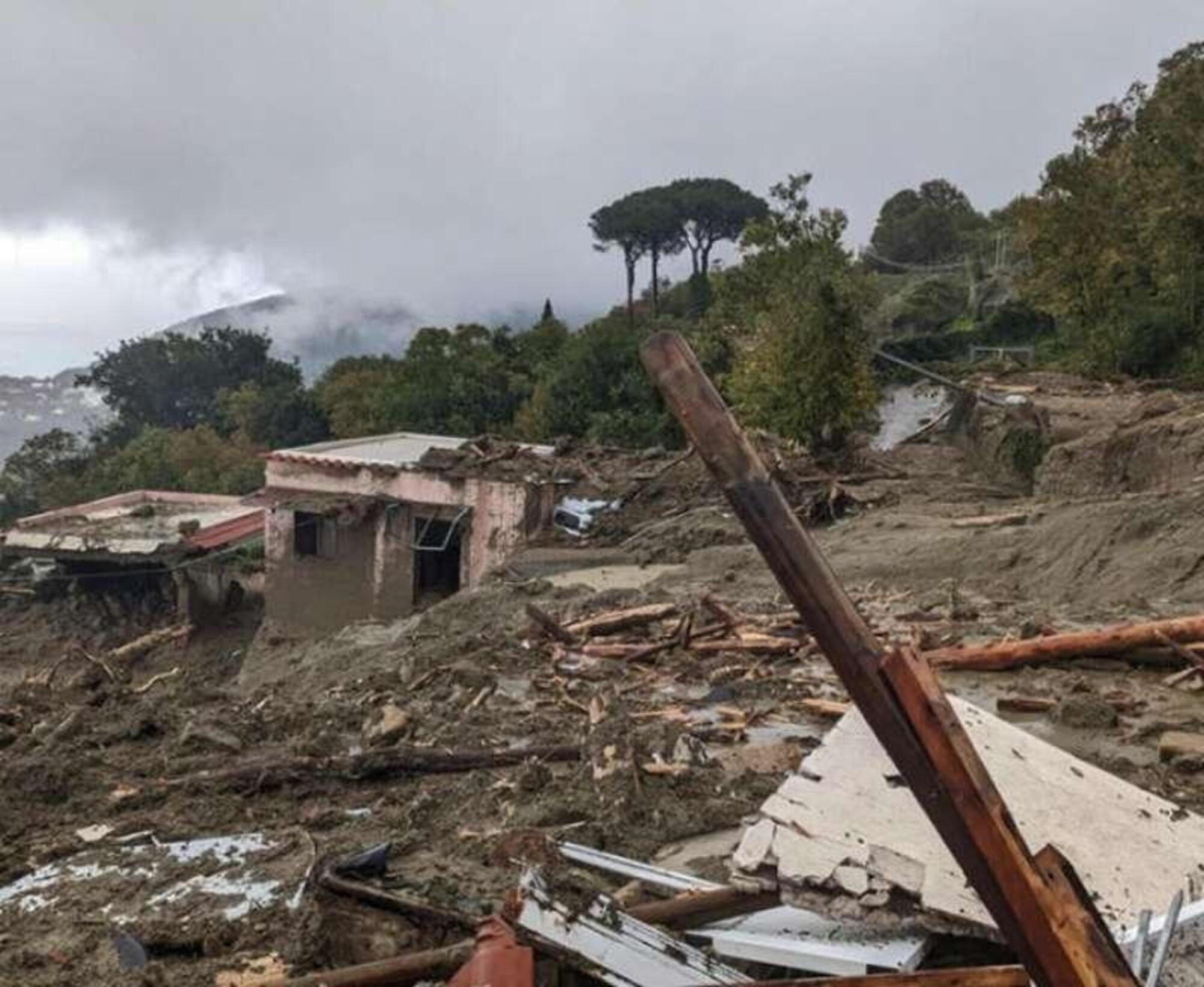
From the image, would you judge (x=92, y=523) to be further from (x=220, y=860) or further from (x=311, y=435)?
(x=220, y=860)

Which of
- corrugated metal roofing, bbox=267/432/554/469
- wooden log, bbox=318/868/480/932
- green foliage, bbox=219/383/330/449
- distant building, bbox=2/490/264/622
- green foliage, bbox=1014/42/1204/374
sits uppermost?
green foliage, bbox=1014/42/1204/374

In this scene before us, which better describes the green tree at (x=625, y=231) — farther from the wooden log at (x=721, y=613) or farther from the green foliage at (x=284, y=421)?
the wooden log at (x=721, y=613)

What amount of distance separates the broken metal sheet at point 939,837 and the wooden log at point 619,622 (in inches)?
221

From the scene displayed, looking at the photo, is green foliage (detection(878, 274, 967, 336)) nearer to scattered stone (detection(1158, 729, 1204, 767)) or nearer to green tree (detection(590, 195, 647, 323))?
green tree (detection(590, 195, 647, 323))

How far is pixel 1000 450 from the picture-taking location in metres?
18.7

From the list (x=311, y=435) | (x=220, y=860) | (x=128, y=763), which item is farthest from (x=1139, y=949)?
(x=311, y=435)

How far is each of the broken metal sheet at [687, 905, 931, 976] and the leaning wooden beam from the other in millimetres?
849

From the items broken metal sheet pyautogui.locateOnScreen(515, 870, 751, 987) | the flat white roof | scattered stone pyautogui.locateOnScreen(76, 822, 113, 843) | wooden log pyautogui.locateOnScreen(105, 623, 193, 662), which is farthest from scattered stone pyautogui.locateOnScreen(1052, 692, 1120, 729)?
the flat white roof

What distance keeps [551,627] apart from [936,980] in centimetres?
715

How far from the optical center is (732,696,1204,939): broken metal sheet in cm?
308

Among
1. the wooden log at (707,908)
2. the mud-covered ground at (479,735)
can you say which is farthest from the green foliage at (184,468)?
the wooden log at (707,908)

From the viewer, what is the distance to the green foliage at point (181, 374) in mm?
51625

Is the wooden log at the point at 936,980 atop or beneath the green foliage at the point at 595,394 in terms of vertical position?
beneath

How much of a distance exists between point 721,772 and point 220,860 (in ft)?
7.64
